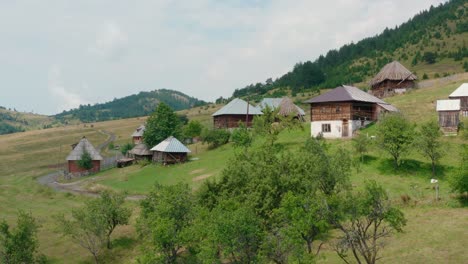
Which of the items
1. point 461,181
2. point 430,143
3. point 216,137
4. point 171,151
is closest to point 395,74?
point 216,137

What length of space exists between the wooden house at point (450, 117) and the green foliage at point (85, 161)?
57484mm

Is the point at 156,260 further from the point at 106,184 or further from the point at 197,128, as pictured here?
the point at 197,128

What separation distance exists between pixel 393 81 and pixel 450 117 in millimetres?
37097

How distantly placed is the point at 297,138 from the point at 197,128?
86.5 feet

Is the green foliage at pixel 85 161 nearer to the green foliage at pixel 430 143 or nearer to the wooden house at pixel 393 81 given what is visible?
the green foliage at pixel 430 143

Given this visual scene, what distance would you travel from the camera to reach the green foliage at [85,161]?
7538 centimetres

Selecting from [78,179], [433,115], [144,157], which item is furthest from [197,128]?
[433,115]

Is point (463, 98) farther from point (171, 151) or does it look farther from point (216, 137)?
point (171, 151)

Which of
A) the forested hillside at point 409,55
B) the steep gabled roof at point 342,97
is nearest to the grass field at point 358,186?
the steep gabled roof at point 342,97

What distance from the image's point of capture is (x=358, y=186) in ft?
134

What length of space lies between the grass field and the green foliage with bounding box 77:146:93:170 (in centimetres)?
669

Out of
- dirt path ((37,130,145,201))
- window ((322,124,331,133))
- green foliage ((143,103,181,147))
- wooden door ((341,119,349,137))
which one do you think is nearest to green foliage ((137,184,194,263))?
dirt path ((37,130,145,201))

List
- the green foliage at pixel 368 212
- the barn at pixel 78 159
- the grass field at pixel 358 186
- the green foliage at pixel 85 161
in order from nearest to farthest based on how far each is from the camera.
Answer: the green foliage at pixel 368 212
the grass field at pixel 358 186
the green foliage at pixel 85 161
the barn at pixel 78 159

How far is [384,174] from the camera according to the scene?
44281mm
